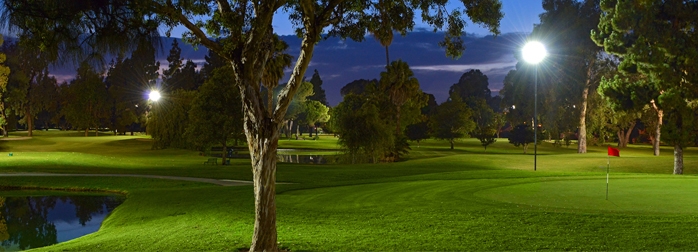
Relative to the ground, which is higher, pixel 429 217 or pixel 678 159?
pixel 678 159

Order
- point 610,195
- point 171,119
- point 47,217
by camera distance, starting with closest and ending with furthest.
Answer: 1. point 610,195
2. point 47,217
3. point 171,119

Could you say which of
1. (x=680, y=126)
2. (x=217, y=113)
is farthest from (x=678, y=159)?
(x=217, y=113)

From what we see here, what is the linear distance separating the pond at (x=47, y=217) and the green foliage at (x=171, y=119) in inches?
1327

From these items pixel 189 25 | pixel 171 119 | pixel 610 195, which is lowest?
pixel 610 195

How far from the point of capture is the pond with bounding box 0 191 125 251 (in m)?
18.3

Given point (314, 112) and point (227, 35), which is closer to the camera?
point (227, 35)

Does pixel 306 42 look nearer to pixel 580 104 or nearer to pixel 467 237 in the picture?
pixel 467 237

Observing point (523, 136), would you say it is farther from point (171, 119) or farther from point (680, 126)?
point (171, 119)

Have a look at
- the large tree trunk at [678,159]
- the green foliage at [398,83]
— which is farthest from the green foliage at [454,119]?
the large tree trunk at [678,159]

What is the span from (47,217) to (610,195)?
65.0ft

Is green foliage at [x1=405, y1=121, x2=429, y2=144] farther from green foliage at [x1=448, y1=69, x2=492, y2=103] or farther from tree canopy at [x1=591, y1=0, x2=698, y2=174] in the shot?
green foliage at [x1=448, y1=69, x2=492, y2=103]

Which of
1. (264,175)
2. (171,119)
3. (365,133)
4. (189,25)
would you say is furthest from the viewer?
(171,119)

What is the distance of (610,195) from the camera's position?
16.3m

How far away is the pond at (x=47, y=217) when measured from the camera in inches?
720
